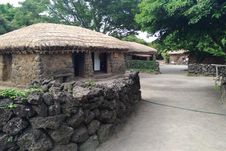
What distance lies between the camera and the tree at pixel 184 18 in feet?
34.1

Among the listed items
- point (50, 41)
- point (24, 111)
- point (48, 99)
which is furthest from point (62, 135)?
point (50, 41)

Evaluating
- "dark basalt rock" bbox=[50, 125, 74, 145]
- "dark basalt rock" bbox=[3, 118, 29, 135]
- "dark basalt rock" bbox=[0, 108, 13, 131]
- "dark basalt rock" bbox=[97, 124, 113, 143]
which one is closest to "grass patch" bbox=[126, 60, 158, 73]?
"dark basalt rock" bbox=[97, 124, 113, 143]

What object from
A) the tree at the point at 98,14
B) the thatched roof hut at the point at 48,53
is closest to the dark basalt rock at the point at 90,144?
the thatched roof hut at the point at 48,53

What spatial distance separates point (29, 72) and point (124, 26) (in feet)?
69.6

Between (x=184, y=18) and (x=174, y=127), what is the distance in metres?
5.79

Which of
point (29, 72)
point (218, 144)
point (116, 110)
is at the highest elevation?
point (29, 72)

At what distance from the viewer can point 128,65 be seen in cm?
2912

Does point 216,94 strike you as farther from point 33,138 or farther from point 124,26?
point 124,26

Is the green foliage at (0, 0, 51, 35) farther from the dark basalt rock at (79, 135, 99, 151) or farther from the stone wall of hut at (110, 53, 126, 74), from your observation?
the dark basalt rock at (79, 135, 99, 151)

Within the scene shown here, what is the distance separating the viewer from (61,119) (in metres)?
6.22

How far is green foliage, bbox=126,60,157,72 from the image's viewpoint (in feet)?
92.8

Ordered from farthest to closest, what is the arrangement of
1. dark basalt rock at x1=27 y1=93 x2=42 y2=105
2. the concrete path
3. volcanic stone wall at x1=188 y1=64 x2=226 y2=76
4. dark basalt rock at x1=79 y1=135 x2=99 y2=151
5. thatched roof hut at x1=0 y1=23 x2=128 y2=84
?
volcanic stone wall at x1=188 y1=64 x2=226 y2=76
thatched roof hut at x1=0 y1=23 x2=128 y2=84
the concrete path
dark basalt rock at x1=79 y1=135 x2=99 y2=151
dark basalt rock at x1=27 y1=93 x2=42 y2=105

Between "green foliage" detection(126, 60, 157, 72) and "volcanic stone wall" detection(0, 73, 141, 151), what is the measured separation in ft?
65.5

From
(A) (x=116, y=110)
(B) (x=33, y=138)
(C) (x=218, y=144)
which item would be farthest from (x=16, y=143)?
(C) (x=218, y=144)
